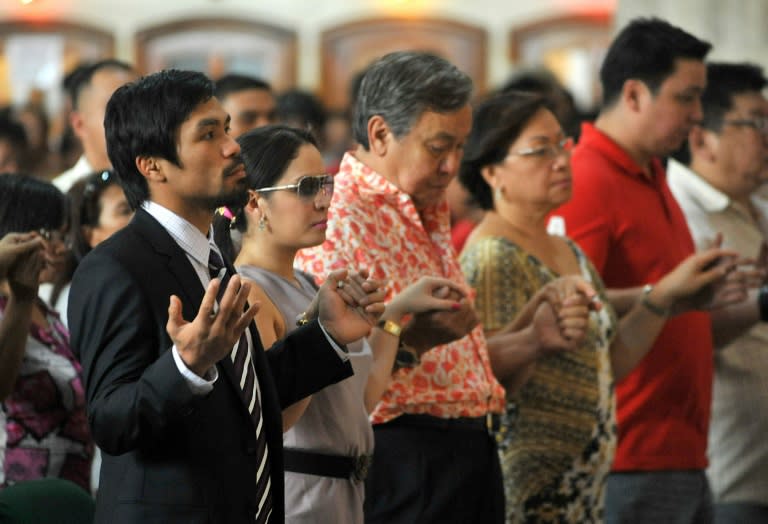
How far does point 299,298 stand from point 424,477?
564mm

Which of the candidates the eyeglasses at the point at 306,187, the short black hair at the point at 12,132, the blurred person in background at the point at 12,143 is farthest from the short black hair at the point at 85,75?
the eyeglasses at the point at 306,187

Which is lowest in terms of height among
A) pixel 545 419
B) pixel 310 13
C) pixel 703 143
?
pixel 310 13

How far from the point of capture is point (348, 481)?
268cm

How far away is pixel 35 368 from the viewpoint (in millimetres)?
3119

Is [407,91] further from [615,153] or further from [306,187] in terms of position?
[615,153]

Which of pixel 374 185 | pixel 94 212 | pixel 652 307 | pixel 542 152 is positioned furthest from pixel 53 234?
pixel 652 307

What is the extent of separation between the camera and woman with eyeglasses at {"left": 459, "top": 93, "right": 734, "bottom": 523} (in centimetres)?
346

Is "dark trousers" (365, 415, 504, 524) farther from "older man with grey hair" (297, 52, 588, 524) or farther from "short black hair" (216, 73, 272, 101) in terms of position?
"short black hair" (216, 73, 272, 101)

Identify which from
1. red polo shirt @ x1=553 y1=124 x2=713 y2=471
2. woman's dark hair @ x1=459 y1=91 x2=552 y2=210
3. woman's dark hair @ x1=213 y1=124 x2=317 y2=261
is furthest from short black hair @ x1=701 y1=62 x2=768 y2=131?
woman's dark hair @ x1=213 y1=124 x2=317 y2=261

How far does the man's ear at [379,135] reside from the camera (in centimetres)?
319

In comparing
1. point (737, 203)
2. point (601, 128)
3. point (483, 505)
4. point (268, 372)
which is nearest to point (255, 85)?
Answer: point (601, 128)

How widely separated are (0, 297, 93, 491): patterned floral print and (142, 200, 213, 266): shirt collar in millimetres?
908

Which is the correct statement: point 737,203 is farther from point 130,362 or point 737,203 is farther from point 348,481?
point 130,362

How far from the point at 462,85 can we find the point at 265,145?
2.24ft
